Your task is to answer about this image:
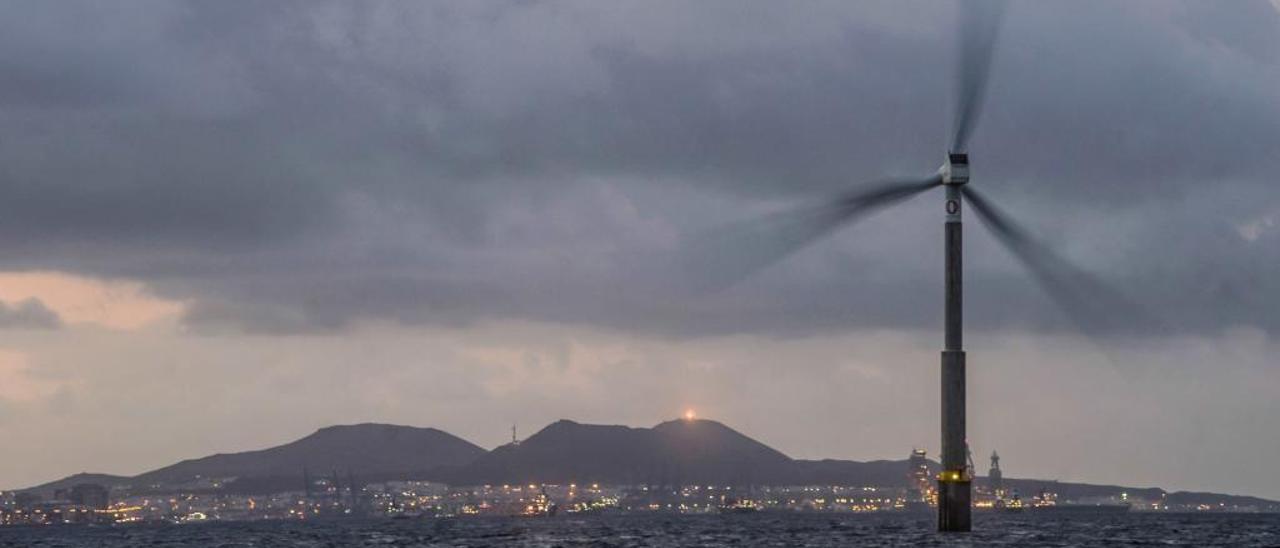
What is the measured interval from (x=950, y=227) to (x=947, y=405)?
1617 cm

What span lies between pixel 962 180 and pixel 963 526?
98.7ft

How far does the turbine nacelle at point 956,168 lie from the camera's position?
529 ft

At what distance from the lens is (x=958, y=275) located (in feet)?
506

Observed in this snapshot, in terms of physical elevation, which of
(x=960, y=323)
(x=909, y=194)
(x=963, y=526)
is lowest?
(x=963, y=526)

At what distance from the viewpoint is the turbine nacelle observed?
529ft

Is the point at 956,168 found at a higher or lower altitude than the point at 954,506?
higher

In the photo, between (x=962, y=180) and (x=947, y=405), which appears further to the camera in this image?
(x=962, y=180)

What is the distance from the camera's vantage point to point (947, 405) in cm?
15062

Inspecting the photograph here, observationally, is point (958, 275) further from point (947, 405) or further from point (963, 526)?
point (963, 526)

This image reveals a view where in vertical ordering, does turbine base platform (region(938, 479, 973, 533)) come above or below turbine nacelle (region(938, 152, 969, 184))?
below

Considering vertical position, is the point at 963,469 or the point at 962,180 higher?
the point at 962,180

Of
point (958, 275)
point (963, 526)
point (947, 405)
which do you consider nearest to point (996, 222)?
point (958, 275)

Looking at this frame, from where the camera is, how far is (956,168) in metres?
162

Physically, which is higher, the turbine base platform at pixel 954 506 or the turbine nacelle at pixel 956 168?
the turbine nacelle at pixel 956 168
